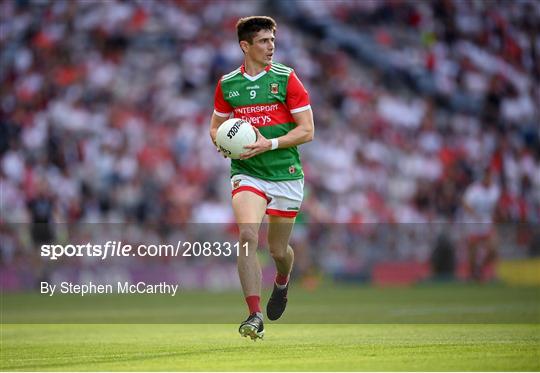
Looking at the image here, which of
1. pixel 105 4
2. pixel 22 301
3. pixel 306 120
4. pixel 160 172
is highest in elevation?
pixel 105 4

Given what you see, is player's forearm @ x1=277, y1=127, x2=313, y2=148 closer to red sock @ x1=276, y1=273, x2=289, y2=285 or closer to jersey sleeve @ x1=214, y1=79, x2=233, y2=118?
jersey sleeve @ x1=214, y1=79, x2=233, y2=118

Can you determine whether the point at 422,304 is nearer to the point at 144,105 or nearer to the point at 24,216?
the point at 24,216

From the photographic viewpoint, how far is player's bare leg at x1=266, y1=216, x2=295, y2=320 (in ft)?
35.3

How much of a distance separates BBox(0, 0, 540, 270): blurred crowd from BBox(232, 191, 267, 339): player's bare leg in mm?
14077

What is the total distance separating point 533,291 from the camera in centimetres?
2002

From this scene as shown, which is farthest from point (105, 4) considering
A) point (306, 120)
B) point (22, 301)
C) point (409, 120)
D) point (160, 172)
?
point (306, 120)

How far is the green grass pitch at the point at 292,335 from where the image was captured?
8.74 meters

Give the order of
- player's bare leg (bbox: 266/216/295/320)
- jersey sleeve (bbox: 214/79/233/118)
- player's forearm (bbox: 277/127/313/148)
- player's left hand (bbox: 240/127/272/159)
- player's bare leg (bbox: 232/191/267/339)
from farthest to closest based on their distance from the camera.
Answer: player's bare leg (bbox: 266/216/295/320), jersey sleeve (bbox: 214/79/233/118), player's forearm (bbox: 277/127/313/148), player's left hand (bbox: 240/127/272/159), player's bare leg (bbox: 232/191/267/339)

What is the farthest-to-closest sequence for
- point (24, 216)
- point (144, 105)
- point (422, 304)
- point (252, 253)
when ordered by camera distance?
point (144, 105) < point (24, 216) < point (422, 304) < point (252, 253)

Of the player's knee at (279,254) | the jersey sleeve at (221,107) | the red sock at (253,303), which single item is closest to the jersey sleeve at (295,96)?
the jersey sleeve at (221,107)

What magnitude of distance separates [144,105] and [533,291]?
11.2 metres

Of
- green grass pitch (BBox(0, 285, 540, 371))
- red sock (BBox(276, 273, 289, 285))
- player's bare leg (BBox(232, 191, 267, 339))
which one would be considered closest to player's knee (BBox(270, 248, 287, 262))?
red sock (BBox(276, 273, 289, 285))

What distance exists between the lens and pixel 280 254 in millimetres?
A: 10984

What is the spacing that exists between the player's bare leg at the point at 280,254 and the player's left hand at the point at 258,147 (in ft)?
2.75
